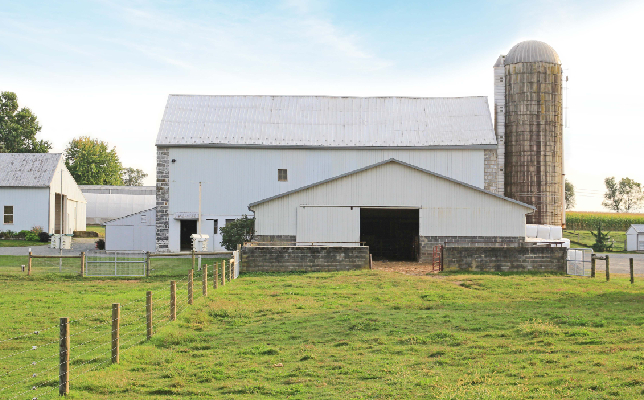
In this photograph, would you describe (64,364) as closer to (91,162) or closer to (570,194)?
(91,162)

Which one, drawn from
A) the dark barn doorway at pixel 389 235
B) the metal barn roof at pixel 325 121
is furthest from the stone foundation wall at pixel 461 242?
the metal barn roof at pixel 325 121

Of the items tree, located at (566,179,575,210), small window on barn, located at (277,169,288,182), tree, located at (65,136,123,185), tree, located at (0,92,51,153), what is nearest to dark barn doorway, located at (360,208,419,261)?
small window on barn, located at (277,169,288,182)

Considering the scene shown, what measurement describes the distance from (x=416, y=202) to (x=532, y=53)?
56.5 feet

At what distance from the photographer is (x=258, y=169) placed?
1507 inches

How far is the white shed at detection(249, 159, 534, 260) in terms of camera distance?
29547 mm

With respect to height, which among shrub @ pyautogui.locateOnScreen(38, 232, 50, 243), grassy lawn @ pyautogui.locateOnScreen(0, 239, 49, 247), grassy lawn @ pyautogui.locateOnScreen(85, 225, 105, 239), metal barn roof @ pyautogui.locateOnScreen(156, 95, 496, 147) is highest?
metal barn roof @ pyautogui.locateOnScreen(156, 95, 496, 147)

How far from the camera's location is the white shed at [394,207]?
29.5 meters

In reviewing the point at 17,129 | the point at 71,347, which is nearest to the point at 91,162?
the point at 17,129

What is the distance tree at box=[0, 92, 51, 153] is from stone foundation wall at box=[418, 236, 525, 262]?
57897 mm

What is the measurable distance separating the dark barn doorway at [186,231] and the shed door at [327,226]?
36.9ft

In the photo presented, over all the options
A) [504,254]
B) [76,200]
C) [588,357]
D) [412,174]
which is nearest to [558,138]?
[412,174]

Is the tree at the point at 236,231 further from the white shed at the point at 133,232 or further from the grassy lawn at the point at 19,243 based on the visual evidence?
the grassy lawn at the point at 19,243

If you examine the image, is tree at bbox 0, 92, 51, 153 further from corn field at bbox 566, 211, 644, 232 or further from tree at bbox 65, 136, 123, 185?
corn field at bbox 566, 211, 644, 232

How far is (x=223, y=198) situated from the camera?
1486 inches
